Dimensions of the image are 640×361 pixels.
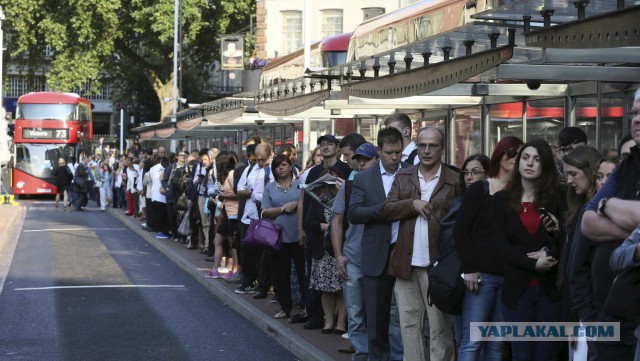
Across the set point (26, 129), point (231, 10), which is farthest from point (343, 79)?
point (231, 10)

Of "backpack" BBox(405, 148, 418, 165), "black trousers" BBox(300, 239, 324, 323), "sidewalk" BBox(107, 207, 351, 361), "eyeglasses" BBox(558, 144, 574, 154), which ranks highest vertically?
"eyeglasses" BBox(558, 144, 574, 154)

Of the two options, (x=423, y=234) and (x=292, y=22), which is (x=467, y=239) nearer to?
(x=423, y=234)

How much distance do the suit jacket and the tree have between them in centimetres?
4561

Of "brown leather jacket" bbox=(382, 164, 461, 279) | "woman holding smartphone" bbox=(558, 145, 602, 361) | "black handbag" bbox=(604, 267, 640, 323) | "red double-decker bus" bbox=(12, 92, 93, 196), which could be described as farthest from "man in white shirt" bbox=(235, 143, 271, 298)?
"red double-decker bus" bbox=(12, 92, 93, 196)

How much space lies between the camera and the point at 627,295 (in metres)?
4.45

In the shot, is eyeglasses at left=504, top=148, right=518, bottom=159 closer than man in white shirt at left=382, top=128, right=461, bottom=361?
Yes

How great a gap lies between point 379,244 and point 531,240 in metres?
1.75

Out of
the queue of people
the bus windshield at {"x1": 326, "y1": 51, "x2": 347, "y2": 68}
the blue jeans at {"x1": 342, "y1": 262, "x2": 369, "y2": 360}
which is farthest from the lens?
the bus windshield at {"x1": 326, "y1": 51, "x2": 347, "y2": 68}

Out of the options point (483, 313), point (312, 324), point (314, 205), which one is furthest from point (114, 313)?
point (483, 313)

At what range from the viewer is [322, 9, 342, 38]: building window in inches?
1933

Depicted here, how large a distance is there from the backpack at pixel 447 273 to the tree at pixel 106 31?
46873 millimetres

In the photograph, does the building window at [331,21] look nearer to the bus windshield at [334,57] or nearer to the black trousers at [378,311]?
the bus windshield at [334,57]

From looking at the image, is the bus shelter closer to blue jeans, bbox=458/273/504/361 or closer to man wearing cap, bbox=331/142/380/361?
man wearing cap, bbox=331/142/380/361

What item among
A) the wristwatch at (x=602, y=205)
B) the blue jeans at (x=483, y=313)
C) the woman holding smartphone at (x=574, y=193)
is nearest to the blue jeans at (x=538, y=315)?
the blue jeans at (x=483, y=313)
